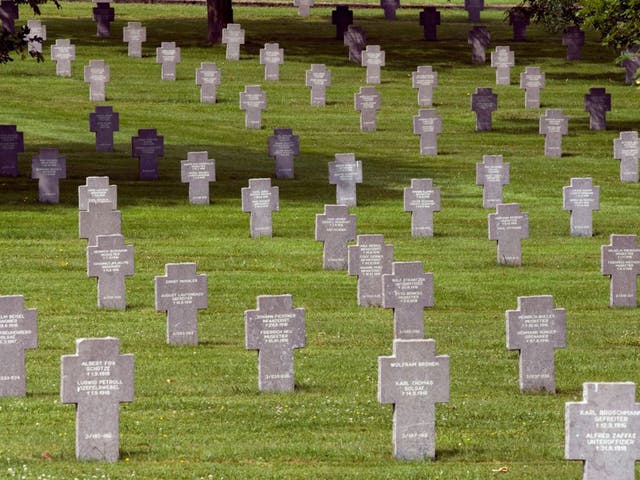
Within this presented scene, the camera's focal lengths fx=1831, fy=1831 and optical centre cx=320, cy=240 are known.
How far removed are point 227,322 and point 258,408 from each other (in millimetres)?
4514

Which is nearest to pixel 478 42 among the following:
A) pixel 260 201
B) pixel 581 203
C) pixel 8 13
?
pixel 8 13

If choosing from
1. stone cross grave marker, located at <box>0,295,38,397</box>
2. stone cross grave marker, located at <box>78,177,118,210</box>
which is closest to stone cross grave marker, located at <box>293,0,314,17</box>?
stone cross grave marker, located at <box>78,177,118,210</box>

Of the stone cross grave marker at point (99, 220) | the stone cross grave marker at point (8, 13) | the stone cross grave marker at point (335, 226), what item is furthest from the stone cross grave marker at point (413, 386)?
the stone cross grave marker at point (8, 13)

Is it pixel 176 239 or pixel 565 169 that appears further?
pixel 565 169

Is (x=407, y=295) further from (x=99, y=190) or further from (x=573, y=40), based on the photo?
(x=573, y=40)

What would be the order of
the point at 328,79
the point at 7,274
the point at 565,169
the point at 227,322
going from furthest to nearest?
the point at 328,79 → the point at 565,169 → the point at 7,274 → the point at 227,322

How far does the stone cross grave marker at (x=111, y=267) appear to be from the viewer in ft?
67.8

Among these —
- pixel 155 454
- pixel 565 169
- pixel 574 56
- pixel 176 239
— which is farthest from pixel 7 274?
pixel 574 56

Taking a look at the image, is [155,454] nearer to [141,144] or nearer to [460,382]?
[460,382]

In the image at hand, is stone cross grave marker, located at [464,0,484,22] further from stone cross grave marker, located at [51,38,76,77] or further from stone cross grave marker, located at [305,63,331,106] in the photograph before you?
stone cross grave marker, located at [51,38,76,77]

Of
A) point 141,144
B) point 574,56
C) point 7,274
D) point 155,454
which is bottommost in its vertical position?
point 155,454

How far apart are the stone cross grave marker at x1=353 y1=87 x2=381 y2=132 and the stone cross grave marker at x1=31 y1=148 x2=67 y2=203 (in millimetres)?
10821

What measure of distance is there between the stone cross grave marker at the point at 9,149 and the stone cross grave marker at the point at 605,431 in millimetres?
20852

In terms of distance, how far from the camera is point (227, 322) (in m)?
20.5
